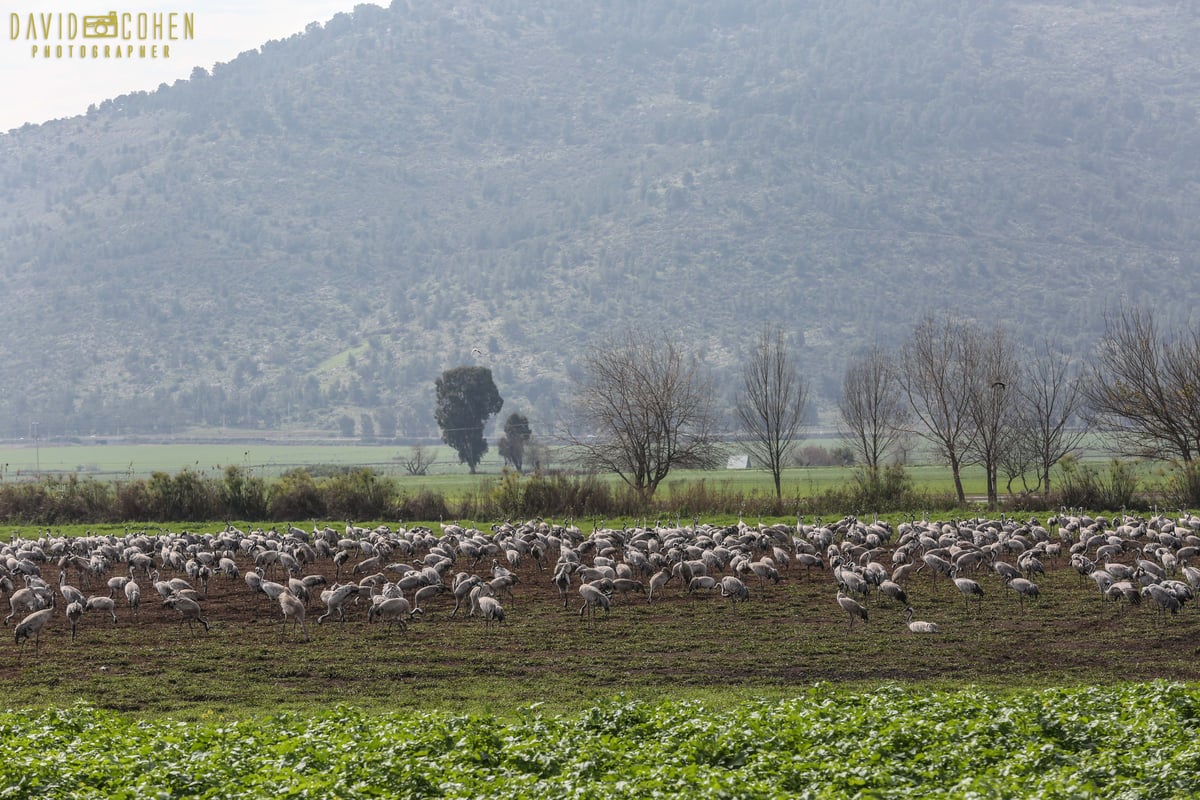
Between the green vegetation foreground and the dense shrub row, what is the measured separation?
106 feet

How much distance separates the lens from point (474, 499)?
5206 centimetres

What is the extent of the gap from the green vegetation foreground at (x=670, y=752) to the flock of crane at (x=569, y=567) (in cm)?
786

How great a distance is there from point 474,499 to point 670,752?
40342 mm

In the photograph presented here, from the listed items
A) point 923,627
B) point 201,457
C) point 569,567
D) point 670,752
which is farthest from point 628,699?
point 201,457

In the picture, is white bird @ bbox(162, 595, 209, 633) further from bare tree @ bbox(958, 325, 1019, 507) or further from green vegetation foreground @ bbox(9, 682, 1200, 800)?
bare tree @ bbox(958, 325, 1019, 507)

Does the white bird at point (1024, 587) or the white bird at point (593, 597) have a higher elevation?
the white bird at point (593, 597)

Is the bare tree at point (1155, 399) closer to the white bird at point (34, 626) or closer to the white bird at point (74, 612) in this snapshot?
the white bird at point (74, 612)

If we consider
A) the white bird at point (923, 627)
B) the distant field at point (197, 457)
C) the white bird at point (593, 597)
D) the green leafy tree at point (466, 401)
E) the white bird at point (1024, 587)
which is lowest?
the white bird at point (923, 627)

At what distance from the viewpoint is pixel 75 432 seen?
18488cm

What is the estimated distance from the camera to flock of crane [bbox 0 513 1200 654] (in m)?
23.5

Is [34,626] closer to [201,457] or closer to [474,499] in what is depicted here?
[474,499]

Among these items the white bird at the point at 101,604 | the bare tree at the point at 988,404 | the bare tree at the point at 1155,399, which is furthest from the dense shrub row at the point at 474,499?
the white bird at the point at 101,604

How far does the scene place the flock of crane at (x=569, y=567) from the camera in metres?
23.5

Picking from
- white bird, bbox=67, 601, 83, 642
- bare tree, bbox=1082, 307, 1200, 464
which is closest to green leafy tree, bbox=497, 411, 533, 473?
bare tree, bbox=1082, 307, 1200, 464
